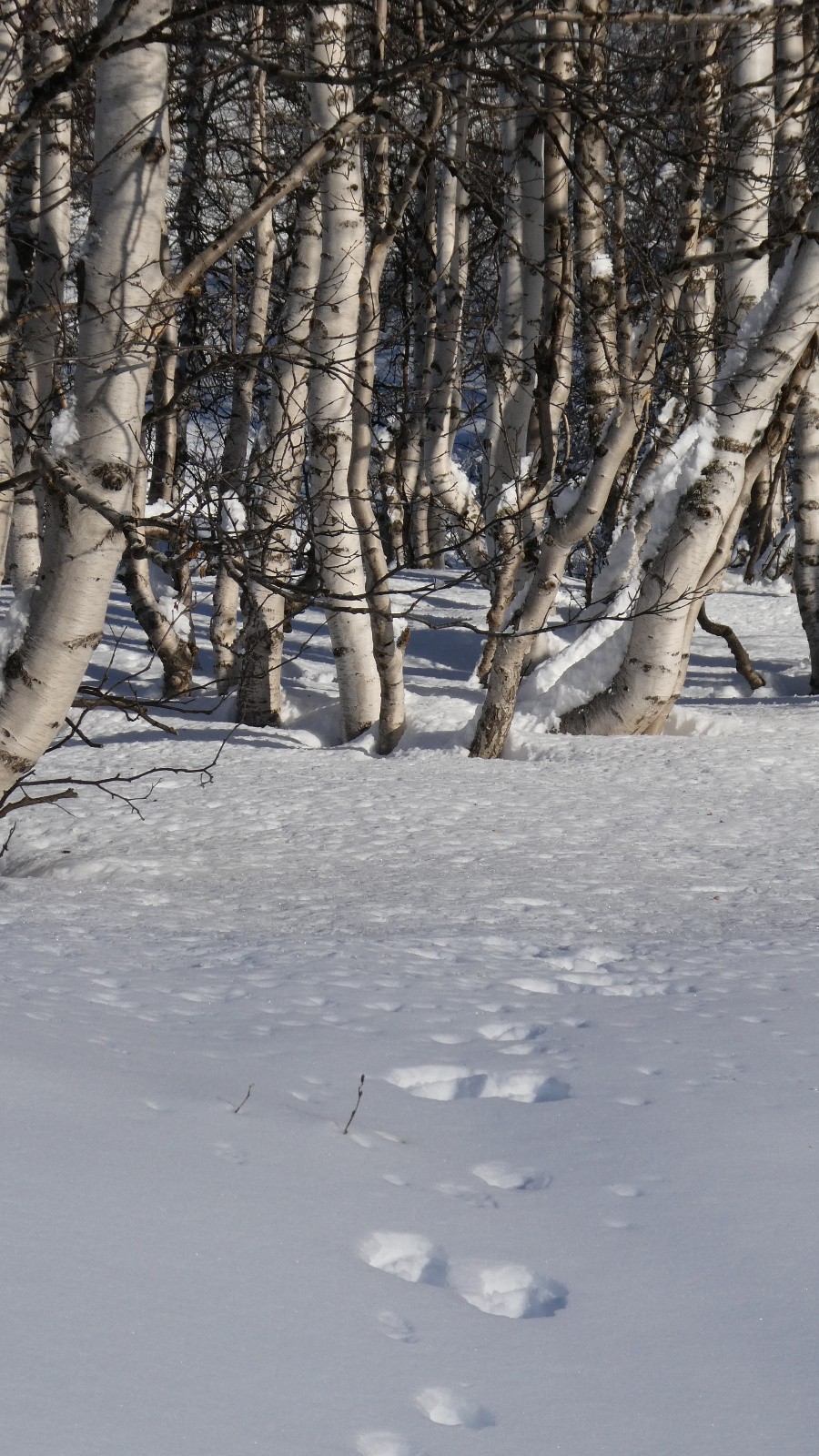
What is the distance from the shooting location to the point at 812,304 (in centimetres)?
639

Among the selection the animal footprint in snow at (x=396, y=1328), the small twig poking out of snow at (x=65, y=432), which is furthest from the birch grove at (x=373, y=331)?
the animal footprint in snow at (x=396, y=1328)

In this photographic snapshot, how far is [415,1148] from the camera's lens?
2.22 meters

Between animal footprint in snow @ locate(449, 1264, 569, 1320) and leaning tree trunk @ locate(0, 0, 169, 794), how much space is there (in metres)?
2.25

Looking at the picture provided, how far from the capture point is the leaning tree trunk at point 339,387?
6023 millimetres

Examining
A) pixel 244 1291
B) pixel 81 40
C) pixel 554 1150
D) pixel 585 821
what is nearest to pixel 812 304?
pixel 585 821

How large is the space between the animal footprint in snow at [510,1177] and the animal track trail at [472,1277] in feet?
0.86

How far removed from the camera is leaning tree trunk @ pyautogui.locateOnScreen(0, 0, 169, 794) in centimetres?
326

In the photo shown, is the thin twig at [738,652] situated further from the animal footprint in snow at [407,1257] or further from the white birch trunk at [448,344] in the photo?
the animal footprint in snow at [407,1257]

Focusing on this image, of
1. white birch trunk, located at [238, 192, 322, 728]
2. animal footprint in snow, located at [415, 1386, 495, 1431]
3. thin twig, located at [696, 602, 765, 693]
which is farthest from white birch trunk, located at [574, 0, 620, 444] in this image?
animal footprint in snow, located at [415, 1386, 495, 1431]

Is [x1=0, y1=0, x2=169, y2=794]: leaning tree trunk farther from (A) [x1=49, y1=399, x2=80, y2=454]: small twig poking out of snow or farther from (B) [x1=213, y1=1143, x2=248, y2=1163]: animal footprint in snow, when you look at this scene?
(B) [x1=213, y1=1143, x2=248, y2=1163]: animal footprint in snow

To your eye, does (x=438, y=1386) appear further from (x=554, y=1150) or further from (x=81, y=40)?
(x=81, y=40)

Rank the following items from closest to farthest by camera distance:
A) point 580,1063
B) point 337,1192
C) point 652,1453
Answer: point 652,1453, point 337,1192, point 580,1063

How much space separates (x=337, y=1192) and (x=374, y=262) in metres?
5.71

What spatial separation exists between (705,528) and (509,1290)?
18.1 feet
